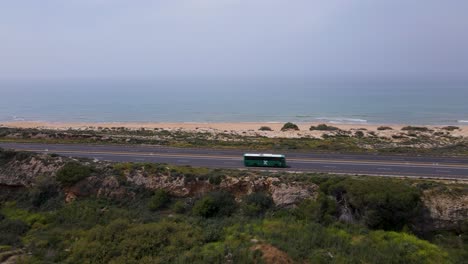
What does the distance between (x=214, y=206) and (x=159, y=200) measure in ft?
14.5

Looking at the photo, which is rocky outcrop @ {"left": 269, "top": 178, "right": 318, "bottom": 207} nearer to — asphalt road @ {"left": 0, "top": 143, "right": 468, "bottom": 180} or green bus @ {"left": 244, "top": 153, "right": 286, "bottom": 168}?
asphalt road @ {"left": 0, "top": 143, "right": 468, "bottom": 180}

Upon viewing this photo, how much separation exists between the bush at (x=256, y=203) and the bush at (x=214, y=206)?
3.31ft

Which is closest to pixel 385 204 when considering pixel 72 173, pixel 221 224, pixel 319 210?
pixel 319 210

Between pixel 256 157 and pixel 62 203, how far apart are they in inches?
659

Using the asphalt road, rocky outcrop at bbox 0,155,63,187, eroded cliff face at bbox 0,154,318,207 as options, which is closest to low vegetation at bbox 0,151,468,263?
eroded cliff face at bbox 0,154,318,207

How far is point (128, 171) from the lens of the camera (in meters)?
29.0

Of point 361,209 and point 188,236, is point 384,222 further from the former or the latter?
point 188,236

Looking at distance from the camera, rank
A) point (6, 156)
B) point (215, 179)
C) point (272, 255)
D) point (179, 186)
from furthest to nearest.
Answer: point (6, 156) < point (179, 186) < point (215, 179) < point (272, 255)

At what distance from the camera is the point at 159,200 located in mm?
25312

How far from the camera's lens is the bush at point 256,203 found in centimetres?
2323

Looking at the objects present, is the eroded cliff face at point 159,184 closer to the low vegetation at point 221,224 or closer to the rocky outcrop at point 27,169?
the rocky outcrop at point 27,169

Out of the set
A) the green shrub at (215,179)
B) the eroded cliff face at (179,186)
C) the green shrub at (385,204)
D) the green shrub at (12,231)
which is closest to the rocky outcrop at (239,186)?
the eroded cliff face at (179,186)

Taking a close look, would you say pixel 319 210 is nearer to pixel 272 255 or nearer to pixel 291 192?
pixel 291 192

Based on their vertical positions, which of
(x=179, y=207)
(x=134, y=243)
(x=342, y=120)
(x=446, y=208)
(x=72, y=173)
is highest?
(x=342, y=120)
